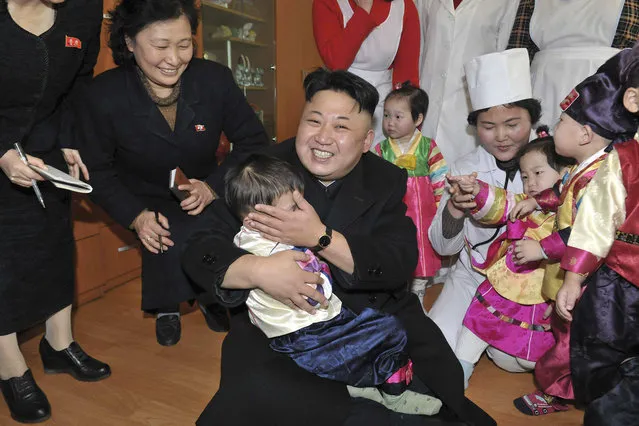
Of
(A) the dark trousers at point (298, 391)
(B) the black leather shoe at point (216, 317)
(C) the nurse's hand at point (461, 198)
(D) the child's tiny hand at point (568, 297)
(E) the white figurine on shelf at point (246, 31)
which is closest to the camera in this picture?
(A) the dark trousers at point (298, 391)

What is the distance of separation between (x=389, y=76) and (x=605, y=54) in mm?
1114

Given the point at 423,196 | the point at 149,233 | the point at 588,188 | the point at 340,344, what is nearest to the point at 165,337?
the point at 149,233

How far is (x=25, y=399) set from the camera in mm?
1754

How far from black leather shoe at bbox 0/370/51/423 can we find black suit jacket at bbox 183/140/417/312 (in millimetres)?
777

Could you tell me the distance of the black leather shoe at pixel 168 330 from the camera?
7.41 feet

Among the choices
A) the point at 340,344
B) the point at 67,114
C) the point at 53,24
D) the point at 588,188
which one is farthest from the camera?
the point at 67,114

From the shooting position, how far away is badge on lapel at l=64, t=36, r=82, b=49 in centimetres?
175

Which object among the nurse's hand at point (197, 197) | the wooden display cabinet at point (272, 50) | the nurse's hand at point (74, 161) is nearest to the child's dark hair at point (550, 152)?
the nurse's hand at point (197, 197)

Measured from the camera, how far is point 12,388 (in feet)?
5.80

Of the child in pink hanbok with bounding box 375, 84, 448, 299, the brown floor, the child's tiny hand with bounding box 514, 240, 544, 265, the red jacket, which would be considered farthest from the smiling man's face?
the red jacket

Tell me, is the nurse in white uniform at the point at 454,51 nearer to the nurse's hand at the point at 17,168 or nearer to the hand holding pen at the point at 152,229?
the hand holding pen at the point at 152,229

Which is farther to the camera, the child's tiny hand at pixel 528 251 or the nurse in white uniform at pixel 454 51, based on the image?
the nurse in white uniform at pixel 454 51

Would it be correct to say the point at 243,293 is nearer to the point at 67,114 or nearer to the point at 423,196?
the point at 67,114

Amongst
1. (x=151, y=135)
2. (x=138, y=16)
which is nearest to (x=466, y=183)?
(x=151, y=135)
